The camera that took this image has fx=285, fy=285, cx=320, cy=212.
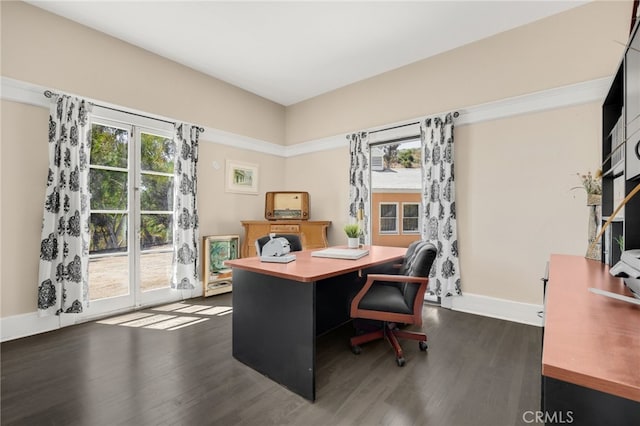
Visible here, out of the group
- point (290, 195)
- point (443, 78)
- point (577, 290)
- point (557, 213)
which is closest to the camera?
point (577, 290)

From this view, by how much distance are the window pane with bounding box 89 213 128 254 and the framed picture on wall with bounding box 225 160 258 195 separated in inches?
60.1

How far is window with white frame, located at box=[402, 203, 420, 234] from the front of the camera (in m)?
4.14

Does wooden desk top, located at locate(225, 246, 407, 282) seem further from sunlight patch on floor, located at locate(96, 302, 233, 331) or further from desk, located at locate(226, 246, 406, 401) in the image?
sunlight patch on floor, located at locate(96, 302, 233, 331)

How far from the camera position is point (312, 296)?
1798mm

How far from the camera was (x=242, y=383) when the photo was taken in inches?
78.7

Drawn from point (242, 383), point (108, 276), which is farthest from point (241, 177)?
point (242, 383)

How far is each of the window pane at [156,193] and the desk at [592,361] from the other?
4166 mm

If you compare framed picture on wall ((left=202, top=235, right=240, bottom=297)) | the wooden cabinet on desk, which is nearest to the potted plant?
the wooden cabinet on desk

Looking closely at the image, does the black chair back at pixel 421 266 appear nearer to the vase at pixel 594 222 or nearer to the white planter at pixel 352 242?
the white planter at pixel 352 242

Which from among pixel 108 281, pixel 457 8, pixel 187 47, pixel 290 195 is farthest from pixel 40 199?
pixel 457 8

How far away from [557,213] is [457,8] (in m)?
2.35

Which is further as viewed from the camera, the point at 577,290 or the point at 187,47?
the point at 187,47

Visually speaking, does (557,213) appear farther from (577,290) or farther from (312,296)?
(312,296)

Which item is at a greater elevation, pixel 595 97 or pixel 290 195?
pixel 595 97
